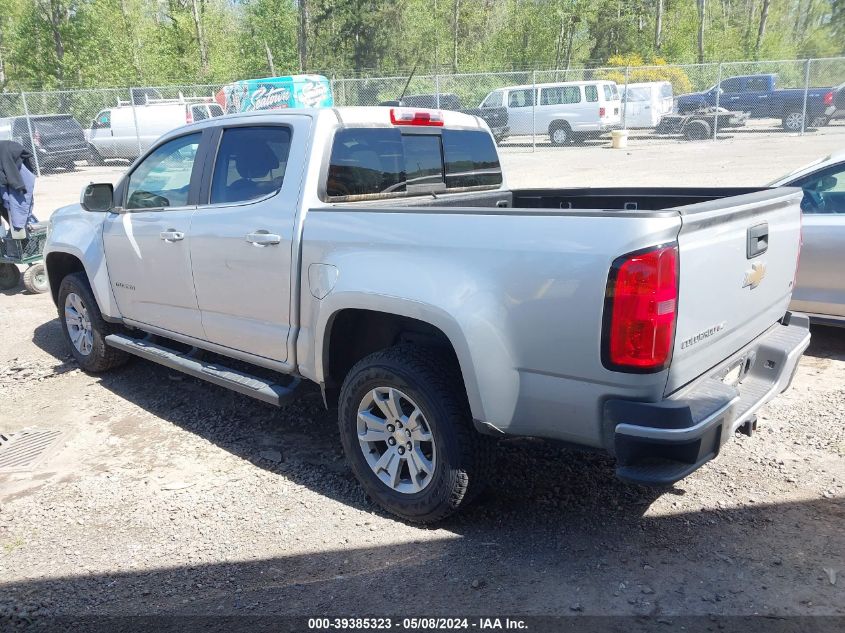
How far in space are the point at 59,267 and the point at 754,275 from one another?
536 centimetres

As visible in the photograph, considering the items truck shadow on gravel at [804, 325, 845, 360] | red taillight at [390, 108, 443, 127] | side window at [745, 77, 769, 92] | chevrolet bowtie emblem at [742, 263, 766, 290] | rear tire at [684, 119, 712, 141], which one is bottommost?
truck shadow on gravel at [804, 325, 845, 360]

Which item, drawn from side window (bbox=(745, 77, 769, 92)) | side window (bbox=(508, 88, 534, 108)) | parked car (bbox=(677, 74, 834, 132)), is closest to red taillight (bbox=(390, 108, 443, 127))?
parked car (bbox=(677, 74, 834, 132))

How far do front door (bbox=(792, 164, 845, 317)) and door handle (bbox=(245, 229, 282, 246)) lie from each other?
153 inches

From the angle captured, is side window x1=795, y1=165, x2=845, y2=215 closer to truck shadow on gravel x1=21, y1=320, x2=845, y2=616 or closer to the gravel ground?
the gravel ground

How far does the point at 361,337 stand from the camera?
150 inches

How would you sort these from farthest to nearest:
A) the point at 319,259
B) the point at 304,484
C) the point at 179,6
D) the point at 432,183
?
1. the point at 179,6
2. the point at 432,183
3. the point at 304,484
4. the point at 319,259

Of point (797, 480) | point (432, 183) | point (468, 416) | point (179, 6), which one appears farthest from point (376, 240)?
point (179, 6)

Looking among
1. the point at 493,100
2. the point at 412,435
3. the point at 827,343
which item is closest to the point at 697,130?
the point at 493,100

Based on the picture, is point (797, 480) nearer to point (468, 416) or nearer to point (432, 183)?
point (468, 416)

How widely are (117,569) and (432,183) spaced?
270 cm

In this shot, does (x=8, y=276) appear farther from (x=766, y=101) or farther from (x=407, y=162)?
(x=766, y=101)

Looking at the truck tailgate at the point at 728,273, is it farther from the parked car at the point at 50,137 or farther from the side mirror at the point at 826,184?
the parked car at the point at 50,137

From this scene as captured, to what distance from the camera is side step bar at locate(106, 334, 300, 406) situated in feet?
13.0

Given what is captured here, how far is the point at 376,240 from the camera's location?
3.36m
